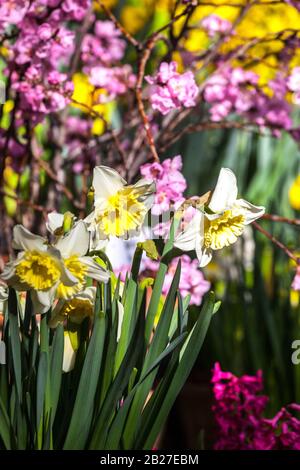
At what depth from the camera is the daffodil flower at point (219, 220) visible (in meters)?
0.90

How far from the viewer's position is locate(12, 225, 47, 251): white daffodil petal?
84 centimetres

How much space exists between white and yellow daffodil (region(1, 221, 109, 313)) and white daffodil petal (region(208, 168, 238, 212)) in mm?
156

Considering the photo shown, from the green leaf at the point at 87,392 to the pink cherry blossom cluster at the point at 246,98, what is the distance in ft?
2.90

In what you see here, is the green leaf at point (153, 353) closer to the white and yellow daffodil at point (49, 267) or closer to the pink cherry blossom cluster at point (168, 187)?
the white and yellow daffodil at point (49, 267)

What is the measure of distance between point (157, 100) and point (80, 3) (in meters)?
0.33

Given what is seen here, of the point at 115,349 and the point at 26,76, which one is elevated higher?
the point at 26,76

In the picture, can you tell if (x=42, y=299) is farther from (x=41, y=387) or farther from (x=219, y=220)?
(x=219, y=220)

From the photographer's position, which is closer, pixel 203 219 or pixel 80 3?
pixel 203 219

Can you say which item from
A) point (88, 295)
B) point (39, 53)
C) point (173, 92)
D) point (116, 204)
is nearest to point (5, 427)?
point (88, 295)

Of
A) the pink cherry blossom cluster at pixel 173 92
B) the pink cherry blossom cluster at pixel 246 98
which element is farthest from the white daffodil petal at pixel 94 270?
the pink cherry blossom cluster at pixel 246 98

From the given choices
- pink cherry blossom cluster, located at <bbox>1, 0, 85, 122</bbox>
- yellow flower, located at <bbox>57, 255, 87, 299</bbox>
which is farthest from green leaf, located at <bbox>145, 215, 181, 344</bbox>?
pink cherry blossom cluster, located at <bbox>1, 0, 85, 122</bbox>

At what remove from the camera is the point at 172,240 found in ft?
3.14
